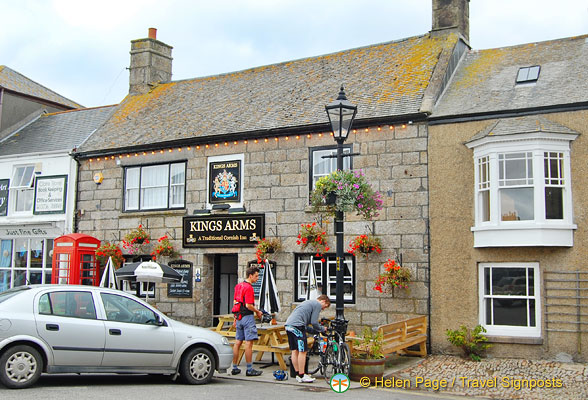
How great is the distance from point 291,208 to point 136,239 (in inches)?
193

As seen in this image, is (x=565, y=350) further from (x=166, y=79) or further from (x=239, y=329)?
(x=166, y=79)

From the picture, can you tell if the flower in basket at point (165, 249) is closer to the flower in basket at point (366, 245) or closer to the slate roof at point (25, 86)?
the flower in basket at point (366, 245)

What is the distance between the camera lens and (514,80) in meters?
15.8

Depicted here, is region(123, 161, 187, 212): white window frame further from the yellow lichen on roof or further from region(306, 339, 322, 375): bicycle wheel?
region(306, 339, 322, 375): bicycle wheel

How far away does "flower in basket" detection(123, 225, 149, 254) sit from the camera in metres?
18.5

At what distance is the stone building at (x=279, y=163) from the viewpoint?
15172 mm

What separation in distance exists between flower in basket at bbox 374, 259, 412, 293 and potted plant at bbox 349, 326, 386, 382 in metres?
3.00

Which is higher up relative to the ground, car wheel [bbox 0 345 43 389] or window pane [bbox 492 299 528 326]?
window pane [bbox 492 299 528 326]

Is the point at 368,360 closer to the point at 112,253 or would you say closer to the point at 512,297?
the point at 512,297

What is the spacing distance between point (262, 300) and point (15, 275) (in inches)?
430

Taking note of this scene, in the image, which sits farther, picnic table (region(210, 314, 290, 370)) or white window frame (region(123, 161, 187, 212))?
white window frame (region(123, 161, 187, 212))

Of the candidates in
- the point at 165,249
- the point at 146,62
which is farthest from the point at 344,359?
the point at 146,62

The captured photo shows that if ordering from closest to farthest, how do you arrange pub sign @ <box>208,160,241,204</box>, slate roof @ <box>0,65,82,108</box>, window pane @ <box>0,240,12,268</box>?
pub sign @ <box>208,160,241,204</box> → window pane @ <box>0,240,12,268</box> → slate roof @ <box>0,65,82,108</box>

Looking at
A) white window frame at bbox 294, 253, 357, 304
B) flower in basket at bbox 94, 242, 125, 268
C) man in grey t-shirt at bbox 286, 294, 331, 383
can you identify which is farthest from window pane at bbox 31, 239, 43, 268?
man in grey t-shirt at bbox 286, 294, 331, 383
